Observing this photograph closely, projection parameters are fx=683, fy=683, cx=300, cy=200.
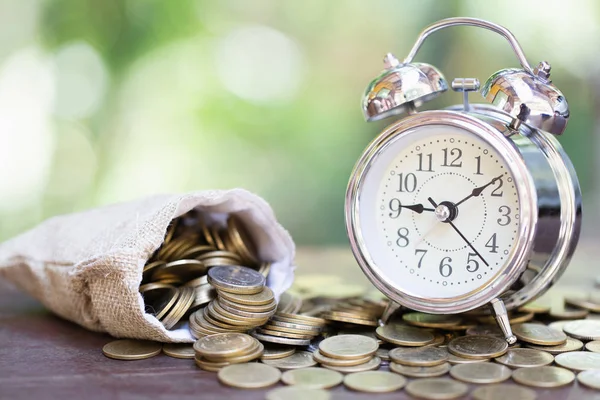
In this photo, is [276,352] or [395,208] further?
[395,208]

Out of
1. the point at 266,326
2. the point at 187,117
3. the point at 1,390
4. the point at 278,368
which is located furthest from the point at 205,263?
the point at 187,117

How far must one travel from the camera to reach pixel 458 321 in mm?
1222

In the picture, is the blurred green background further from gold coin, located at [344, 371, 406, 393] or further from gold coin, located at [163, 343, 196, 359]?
gold coin, located at [344, 371, 406, 393]

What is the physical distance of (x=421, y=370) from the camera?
3.31 ft

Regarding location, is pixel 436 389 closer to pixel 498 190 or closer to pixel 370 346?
pixel 370 346

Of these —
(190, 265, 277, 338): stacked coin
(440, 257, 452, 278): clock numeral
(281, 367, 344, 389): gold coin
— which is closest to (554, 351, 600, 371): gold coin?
(440, 257, 452, 278): clock numeral

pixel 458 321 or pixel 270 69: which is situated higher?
pixel 270 69

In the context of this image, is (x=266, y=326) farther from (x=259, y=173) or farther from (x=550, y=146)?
(x=259, y=173)

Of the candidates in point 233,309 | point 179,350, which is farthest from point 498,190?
point 179,350

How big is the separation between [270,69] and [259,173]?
0.47m

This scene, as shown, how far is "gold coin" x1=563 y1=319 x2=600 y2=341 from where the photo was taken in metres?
1.17

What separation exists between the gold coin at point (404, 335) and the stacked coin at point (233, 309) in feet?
0.64

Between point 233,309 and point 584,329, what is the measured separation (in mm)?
627

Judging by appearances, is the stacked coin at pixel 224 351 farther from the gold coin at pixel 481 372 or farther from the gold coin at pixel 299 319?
the gold coin at pixel 481 372
